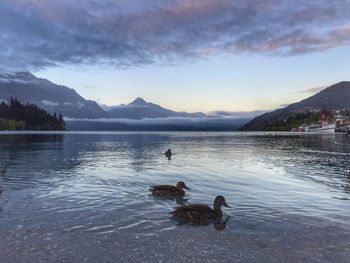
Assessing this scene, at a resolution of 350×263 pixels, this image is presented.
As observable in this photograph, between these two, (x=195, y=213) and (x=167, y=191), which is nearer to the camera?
(x=195, y=213)

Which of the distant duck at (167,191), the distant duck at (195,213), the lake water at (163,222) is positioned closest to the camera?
the lake water at (163,222)

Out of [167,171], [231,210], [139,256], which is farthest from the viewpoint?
[167,171]

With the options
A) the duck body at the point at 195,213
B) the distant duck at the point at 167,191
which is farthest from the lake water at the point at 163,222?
the duck body at the point at 195,213

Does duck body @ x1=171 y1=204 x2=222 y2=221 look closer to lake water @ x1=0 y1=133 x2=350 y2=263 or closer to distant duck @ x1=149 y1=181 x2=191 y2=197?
lake water @ x1=0 y1=133 x2=350 y2=263

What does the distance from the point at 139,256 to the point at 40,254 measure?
3.29 metres

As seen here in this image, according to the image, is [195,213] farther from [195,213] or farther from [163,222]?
[163,222]

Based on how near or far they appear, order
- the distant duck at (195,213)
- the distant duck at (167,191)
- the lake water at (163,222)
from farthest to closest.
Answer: the distant duck at (167,191)
the distant duck at (195,213)
the lake water at (163,222)

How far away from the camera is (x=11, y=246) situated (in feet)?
45.5

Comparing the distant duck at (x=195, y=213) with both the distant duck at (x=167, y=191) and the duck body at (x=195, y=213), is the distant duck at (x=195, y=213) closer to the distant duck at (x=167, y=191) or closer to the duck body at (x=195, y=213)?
the duck body at (x=195, y=213)

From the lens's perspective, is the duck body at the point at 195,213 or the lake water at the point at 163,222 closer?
the lake water at the point at 163,222

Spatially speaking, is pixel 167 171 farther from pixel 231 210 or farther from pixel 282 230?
pixel 282 230

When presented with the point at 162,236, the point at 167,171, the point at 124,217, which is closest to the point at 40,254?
the point at 162,236

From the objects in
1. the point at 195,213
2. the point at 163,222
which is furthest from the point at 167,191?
the point at 163,222

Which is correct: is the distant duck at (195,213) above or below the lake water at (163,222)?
above
